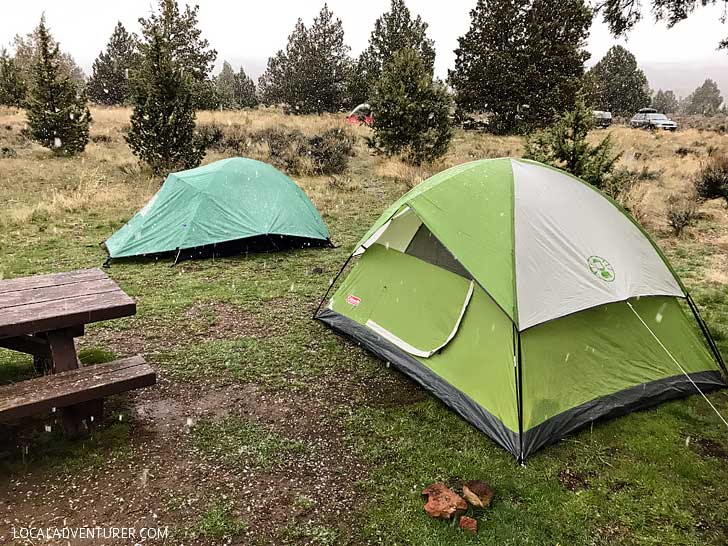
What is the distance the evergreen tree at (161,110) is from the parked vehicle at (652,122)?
83.7 ft

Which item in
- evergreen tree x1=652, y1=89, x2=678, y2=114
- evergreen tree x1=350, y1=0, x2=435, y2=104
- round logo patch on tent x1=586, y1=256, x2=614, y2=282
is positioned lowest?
round logo patch on tent x1=586, y1=256, x2=614, y2=282

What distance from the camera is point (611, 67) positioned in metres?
36.4

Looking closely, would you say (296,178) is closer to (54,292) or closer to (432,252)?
(432,252)

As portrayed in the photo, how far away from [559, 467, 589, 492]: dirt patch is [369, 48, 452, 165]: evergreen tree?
11.6 m

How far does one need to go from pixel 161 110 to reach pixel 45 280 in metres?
9.24

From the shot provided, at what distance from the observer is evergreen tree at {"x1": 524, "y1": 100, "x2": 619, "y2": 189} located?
820 cm

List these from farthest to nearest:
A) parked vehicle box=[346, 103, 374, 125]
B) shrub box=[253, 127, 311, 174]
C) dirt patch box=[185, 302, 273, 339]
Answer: parked vehicle box=[346, 103, 374, 125] < shrub box=[253, 127, 311, 174] < dirt patch box=[185, 302, 273, 339]

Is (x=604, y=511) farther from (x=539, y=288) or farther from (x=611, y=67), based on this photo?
(x=611, y=67)

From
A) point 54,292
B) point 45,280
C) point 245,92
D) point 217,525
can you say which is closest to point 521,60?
point 45,280

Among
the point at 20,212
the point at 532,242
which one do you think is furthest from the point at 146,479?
the point at 20,212

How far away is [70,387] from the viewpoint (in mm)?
2961

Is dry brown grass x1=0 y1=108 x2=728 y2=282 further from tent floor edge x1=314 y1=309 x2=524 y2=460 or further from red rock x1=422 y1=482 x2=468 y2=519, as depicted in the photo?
red rock x1=422 y1=482 x2=468 y2=519

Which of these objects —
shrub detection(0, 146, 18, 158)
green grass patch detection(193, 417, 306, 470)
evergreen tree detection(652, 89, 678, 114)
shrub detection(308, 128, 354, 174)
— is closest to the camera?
green grass patch detection(193, 417, 306, 470)

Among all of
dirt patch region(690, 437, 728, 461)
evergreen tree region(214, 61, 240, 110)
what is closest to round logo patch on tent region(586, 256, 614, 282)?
dirt patch region(690, 437, 728, 461)
